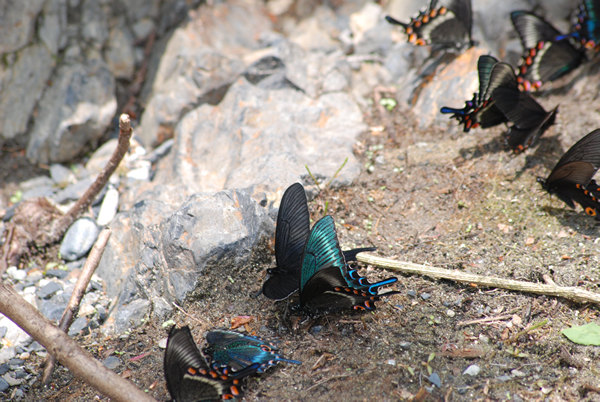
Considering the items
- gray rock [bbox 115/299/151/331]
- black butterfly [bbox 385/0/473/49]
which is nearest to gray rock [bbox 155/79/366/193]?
black butterfly [bbox 385/0/473/49]

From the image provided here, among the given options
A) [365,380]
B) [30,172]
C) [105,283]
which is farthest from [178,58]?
[365,380]

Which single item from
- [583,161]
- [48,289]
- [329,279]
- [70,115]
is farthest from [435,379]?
[70,115]

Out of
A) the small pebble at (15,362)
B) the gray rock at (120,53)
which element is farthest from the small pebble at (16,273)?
the gray rock at (120,53)

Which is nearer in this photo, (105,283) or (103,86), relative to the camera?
(105,283)

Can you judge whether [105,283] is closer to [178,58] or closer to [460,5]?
[178,58]

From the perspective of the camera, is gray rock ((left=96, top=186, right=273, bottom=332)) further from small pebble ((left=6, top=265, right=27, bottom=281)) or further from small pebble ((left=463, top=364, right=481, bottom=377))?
small pebble ((left=463, top=364, right=481, bottom=377))
